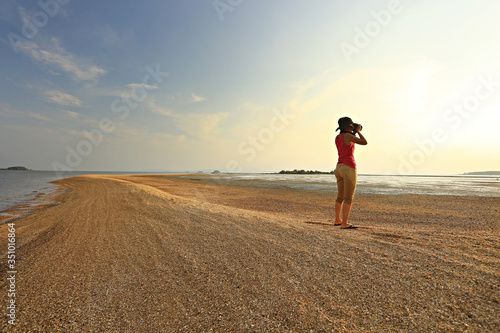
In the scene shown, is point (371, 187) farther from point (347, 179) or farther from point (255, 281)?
point (255, 281)

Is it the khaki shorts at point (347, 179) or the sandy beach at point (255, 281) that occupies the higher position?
the khaki shorts at point (347, 179)

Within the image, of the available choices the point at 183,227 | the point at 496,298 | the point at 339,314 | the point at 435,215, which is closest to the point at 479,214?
the point at 435,215

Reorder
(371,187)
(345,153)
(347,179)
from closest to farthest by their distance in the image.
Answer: (347,179)
(345,153)
(371,187)

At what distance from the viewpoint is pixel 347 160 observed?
6449 millimetres

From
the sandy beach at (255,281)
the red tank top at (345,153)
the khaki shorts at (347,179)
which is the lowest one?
the sandy beach at (255,281)

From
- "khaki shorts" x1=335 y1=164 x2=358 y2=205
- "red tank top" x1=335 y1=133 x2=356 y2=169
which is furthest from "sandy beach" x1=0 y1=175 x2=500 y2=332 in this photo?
"red tank top" x1=335 y1=133 x2=356 y2=169

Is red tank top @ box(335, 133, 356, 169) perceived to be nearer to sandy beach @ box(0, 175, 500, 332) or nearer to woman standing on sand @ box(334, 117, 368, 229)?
woman standing on sand @ box(334, 117, 368, 229)

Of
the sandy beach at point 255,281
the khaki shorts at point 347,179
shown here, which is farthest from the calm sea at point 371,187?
the khaki shorts at point 347,179

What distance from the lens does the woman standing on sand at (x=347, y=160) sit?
6.32 meters

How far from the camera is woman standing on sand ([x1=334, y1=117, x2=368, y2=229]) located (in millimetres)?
6320

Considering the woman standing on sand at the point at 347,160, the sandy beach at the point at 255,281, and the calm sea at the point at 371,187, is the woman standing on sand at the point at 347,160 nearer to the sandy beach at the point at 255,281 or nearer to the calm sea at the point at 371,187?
the sandy beach at the point at 255,281

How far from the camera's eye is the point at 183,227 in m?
6.49

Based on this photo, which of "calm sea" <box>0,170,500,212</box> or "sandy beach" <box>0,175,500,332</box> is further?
"calm sea" <box>0,170,500,212</box>

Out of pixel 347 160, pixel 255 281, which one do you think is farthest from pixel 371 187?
pixel 255 281
